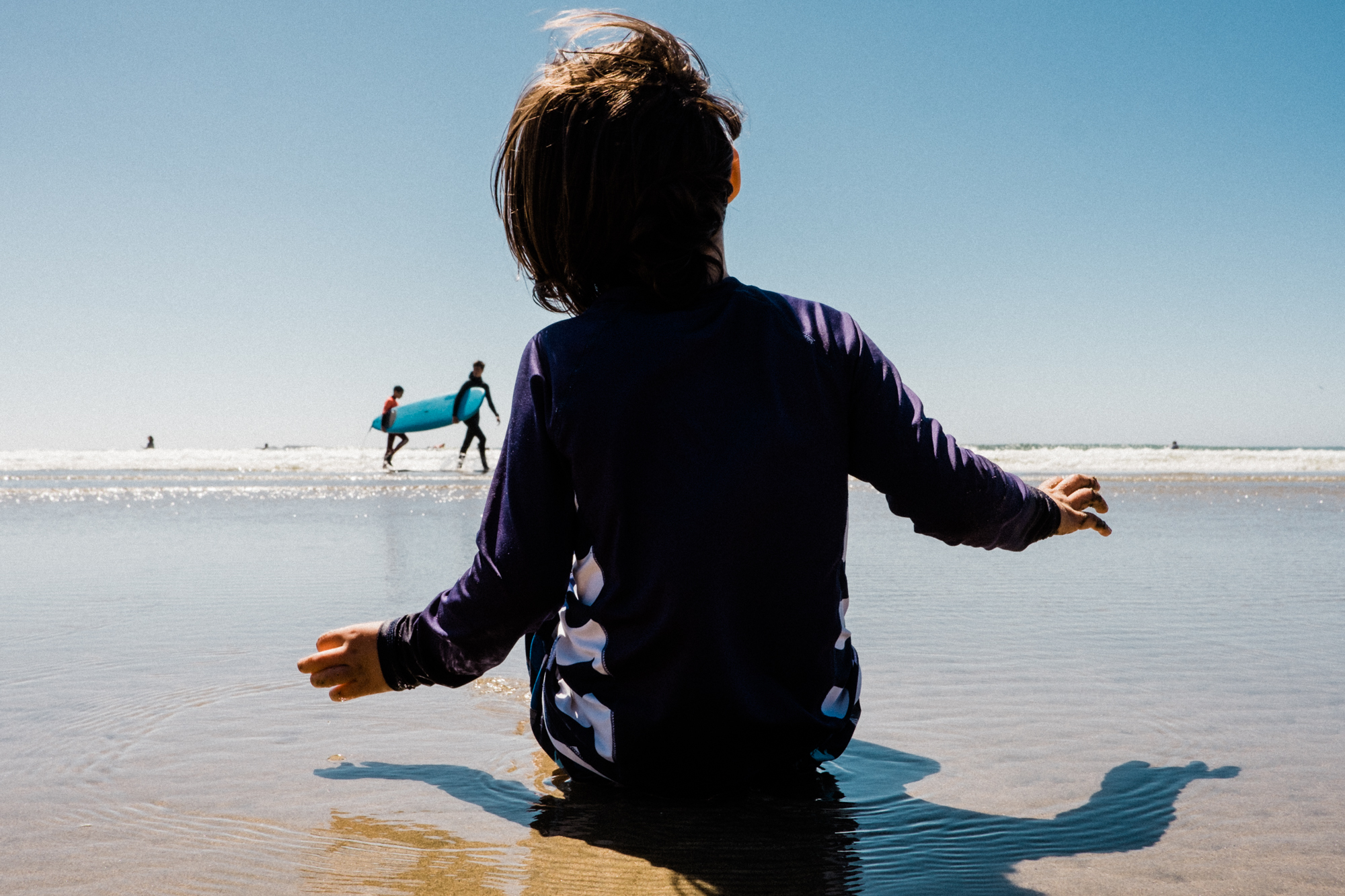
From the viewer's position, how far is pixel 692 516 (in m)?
1.24

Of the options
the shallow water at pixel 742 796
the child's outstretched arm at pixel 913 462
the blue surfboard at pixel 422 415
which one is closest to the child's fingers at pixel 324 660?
the shallow water at pixel 742 796

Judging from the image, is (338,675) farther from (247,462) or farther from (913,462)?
(247,462)

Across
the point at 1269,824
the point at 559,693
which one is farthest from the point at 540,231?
the point at 1269,824

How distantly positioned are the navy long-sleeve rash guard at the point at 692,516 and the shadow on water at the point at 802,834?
0.12 m

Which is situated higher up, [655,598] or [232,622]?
[655,598]

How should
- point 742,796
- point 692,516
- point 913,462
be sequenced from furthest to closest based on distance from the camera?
point 742,796, point 913,462, point 692,516

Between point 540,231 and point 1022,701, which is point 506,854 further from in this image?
point 1022,701

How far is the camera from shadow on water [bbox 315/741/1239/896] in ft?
4.17

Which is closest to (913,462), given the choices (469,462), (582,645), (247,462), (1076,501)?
(1076,501)

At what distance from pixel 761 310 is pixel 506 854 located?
2.79 feet

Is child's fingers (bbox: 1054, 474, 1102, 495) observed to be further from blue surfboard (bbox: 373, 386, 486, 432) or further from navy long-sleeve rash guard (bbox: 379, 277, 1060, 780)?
blue surfboard (bbox: 373, 386, 486, 432)

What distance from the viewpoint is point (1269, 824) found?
1467 mm

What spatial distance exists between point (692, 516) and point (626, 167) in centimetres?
48

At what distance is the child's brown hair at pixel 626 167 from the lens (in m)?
1.31
